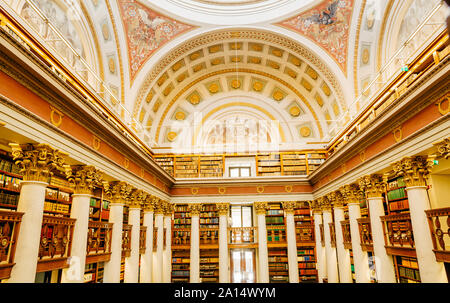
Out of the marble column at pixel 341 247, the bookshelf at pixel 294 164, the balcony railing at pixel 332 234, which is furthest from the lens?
the bookshelf at pixel 294 164

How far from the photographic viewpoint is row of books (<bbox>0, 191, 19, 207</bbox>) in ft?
19.9

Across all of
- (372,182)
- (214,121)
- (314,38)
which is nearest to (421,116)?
(372,182)

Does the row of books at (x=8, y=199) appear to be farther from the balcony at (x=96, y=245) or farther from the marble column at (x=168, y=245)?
the marble column at (x=168, y=245)

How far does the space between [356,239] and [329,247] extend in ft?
11.4

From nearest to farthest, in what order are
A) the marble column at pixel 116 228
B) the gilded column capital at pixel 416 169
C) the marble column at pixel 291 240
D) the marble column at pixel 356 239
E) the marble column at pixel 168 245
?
A: the gilded column capital at pixel 416 169 < the marble column at pixel 116 228 < the marble column at pixel 356 239 < the marble column at pixel 168 245 < the marble column at pixel 291 240

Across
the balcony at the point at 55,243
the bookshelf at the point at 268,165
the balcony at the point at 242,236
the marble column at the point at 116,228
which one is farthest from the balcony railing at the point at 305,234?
the balcony at the point at 55,243

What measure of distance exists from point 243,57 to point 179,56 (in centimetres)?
358

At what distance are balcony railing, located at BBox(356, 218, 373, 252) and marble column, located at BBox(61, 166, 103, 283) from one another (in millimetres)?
7545

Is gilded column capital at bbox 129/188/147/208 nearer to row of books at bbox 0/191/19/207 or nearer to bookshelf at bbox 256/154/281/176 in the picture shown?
row of books at bbox 0/191/19/207

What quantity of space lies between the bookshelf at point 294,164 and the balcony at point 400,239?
6.93 metres

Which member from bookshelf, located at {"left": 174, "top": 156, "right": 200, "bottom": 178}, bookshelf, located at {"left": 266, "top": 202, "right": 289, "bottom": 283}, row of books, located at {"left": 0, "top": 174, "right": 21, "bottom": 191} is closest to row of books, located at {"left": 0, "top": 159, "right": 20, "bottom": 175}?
row of books, located at {"left": 0, "top": 174, "right": 21, "bottom": 191}

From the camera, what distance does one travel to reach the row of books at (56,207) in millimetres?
7421

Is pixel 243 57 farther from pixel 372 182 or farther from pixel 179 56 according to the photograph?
pixel 372 182

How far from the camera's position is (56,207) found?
7746 millimetres
